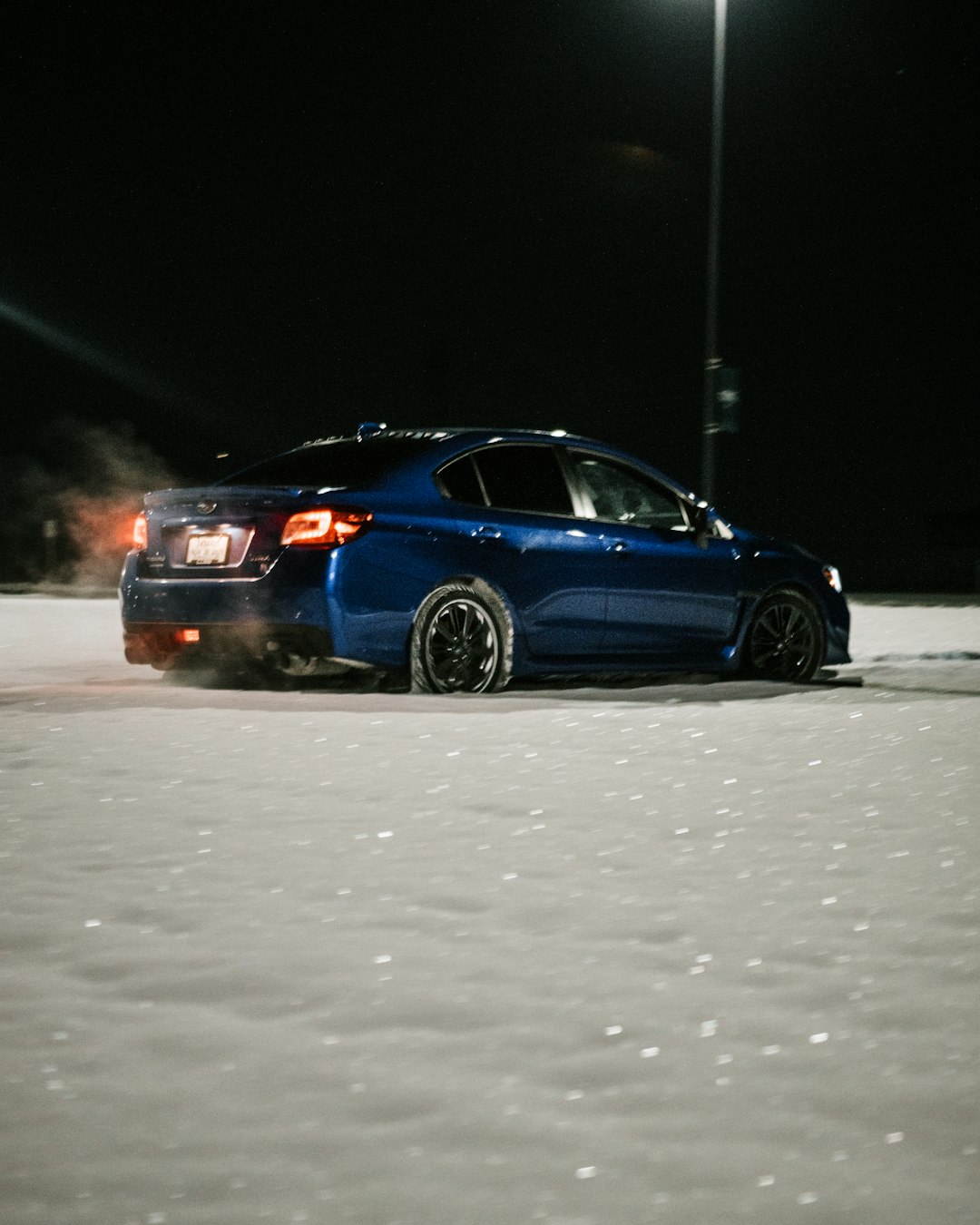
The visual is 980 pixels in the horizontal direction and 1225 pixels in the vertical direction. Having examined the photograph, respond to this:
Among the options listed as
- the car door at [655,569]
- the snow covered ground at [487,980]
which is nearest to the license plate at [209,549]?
the snow covered ground at [487,980]

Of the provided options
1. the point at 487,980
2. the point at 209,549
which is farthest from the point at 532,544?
the point at 487,980

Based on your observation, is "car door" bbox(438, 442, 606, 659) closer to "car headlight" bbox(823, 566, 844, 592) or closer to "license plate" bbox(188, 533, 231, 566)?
"license plate" bbox(188, 533, 231, 566)

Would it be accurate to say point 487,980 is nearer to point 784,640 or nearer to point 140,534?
point 140,534

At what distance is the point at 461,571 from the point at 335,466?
41.1 inches

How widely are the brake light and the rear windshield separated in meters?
0.26

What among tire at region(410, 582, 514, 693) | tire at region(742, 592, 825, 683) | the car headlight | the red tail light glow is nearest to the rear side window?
tire at region(410, 582, 514, 693)

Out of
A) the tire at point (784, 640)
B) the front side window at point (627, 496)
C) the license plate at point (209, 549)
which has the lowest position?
the tire at point (784, 640)

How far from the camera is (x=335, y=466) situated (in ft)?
38.0

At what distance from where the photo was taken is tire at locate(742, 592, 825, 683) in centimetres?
1269

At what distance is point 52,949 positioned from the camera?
5262mm

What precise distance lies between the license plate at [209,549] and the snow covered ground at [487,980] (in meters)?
1.44

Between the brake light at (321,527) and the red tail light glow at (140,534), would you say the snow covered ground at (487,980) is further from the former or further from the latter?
the red tail light glow at (140,534)

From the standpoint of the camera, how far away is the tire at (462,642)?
11062 millimetres

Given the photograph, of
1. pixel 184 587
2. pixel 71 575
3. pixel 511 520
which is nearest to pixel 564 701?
pixel 511 520
